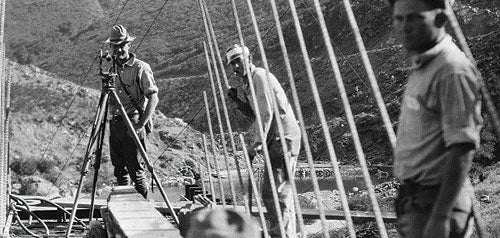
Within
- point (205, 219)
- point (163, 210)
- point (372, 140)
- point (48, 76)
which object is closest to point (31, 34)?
point (48, 76)

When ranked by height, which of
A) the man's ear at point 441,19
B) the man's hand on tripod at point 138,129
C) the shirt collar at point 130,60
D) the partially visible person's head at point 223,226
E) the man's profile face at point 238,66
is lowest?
the partially visible person's head at point 223,226

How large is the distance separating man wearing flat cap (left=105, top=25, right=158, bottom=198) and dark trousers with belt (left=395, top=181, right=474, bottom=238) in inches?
166

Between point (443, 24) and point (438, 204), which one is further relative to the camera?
point (443, 24)

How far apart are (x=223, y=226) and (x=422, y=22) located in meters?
0.73

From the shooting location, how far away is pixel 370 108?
4025 centimetres

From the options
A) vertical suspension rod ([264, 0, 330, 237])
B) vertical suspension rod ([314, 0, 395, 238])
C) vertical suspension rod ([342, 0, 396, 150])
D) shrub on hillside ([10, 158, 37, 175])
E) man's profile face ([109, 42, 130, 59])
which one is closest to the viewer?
vertical suspension rod ([342, 0, 396, 150])

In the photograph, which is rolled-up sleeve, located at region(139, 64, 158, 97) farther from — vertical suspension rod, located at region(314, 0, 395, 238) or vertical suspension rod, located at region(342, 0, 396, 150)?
vertical suspension rod, located at region(342, 0, 396, 150)

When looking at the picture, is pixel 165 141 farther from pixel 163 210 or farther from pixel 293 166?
pixel 293 166

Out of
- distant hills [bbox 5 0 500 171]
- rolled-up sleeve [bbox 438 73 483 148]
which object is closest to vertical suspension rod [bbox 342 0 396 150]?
rolled-up sleeve [bbox 438 73 483 148]

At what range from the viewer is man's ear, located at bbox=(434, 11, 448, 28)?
2256 millimetres

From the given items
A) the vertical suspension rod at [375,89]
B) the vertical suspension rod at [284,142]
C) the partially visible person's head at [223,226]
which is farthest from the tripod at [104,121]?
the partially visible person's head at [223,226]

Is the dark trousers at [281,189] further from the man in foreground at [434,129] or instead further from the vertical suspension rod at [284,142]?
the man in foreground at [434,129]

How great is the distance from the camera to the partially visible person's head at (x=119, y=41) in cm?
650

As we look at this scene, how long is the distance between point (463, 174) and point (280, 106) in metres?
2.78
